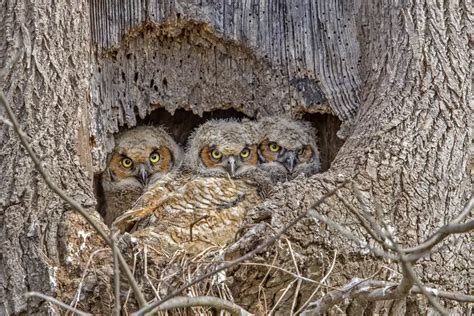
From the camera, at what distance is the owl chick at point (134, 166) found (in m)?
5.77

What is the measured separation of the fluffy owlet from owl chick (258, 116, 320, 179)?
0.08 m

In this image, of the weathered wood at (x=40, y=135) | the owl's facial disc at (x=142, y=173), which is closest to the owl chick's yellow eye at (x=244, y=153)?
the owl's facial disc at (x=142, y=173)

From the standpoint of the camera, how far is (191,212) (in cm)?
506

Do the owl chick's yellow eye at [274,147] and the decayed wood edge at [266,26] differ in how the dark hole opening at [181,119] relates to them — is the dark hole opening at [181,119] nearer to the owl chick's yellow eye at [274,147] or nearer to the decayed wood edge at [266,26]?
the owl chick's yellow eye at [274,147]

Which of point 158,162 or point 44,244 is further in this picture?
point 158,162

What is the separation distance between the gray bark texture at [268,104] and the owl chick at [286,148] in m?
0.09

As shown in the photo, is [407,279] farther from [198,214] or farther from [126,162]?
[126,162]

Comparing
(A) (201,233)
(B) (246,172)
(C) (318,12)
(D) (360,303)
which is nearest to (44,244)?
(A) (201,233)

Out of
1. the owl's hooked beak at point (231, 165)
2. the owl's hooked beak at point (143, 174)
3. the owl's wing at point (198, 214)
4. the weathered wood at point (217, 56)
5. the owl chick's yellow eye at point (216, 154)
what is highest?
the weathered wood at point (217, 56)

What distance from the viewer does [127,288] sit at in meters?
3.91

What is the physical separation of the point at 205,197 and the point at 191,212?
0.16m

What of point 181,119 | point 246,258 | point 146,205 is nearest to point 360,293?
point 246,258

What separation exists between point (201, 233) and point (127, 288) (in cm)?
99

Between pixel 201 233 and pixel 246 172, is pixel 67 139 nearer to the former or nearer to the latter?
pixel 201 233
